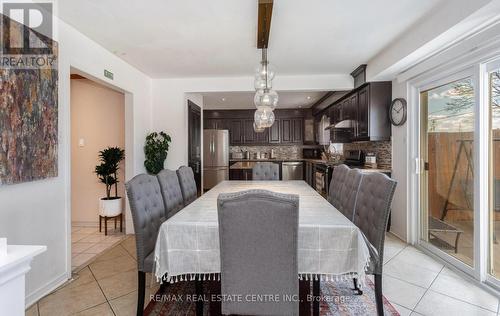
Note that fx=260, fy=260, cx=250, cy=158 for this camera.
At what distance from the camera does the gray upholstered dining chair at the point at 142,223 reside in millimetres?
1741

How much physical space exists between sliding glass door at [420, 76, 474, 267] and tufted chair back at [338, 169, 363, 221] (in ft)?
3.97

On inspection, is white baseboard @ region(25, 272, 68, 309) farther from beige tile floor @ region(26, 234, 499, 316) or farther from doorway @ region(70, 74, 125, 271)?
doorway @ region(70, 74, 125, 271)

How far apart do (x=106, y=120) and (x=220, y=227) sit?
358 cm

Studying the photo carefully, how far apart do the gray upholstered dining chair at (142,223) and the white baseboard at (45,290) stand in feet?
3.27

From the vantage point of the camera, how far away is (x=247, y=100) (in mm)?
6137

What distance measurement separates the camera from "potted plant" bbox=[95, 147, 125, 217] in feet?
12.1

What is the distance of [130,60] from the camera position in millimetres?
3479

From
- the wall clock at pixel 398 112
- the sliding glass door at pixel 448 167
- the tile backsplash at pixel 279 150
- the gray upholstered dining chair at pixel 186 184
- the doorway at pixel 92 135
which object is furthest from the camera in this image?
the tile backsplash at pixel 279 150

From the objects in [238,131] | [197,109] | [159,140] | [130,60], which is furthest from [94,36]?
[238,131]

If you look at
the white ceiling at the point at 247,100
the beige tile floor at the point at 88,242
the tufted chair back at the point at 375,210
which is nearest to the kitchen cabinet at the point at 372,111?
the white ceiling at the point at 247,100

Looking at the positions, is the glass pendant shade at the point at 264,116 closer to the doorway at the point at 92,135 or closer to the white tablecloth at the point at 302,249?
the white tablecloth at the point at 302,249

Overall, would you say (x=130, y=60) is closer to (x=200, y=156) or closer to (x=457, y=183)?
(x=200, y=156)

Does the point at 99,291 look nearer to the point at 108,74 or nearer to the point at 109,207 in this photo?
the point at 109,207

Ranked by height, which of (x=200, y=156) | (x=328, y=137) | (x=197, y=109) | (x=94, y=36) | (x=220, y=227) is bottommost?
(x=220, y=227)
